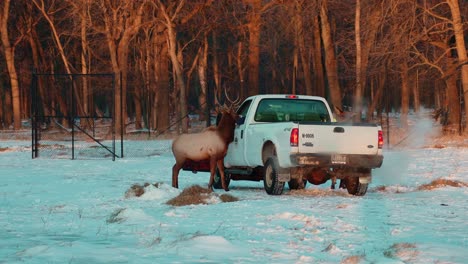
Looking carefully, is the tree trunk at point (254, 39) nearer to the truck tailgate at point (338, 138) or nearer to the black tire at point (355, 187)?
the black tire at point (355, 187)

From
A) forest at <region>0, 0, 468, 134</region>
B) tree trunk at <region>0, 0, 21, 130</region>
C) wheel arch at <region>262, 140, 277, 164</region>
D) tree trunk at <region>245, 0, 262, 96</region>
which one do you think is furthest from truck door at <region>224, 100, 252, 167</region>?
tree trunk at <region>0, 0, 21, 130</region>

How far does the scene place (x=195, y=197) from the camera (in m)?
15.9

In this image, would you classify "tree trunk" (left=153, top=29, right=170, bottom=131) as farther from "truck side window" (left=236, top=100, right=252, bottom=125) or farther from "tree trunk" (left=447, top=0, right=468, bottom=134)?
"truck side window" (left=236, top=100, right=252, bottom=125)

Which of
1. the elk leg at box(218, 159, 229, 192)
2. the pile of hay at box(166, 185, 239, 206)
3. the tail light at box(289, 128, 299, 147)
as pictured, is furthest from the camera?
the elk leg at box(218, 159, 229, 192)

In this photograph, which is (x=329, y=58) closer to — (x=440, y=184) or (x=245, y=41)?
(x=245, y=41)

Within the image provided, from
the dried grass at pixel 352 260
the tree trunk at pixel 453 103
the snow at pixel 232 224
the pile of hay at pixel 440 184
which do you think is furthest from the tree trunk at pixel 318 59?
the dried grass at pixel 352 260

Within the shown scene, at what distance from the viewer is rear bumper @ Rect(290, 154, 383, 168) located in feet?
54.4

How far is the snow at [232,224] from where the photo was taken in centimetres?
1004

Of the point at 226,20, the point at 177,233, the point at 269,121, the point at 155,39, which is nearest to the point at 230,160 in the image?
the point at 269,121

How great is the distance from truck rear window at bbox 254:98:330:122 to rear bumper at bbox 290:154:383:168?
2.17 m

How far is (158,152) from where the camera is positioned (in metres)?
35.2

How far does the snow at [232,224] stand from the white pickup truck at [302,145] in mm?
467

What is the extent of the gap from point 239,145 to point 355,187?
110 inches

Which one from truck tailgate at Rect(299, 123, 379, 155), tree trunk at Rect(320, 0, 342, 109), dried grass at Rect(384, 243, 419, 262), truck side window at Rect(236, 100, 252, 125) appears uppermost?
tree trunk at Rect(320, 0, 342, 109)
